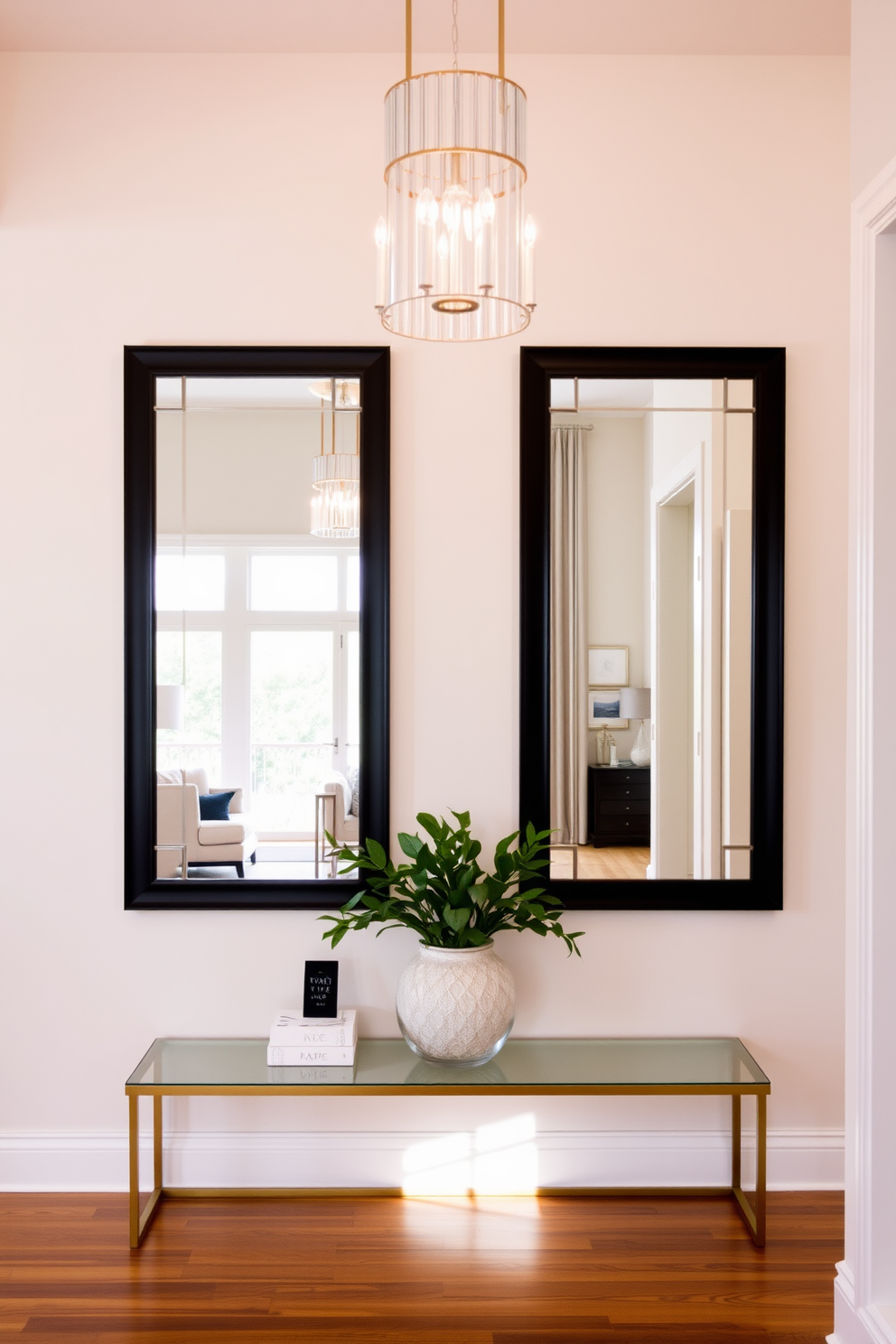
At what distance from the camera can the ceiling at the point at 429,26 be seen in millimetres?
2521

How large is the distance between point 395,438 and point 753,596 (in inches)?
41.9

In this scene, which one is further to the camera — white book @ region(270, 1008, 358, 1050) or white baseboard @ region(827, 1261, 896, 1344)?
white book @ region(270, 1008, 358, 1050)

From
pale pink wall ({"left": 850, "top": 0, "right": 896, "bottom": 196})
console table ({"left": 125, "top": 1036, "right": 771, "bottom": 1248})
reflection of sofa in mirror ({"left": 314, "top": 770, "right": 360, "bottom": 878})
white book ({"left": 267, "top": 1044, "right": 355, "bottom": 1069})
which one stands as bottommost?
console table ({"left": 125, "top": 1036, "right": 771, "bottom": 1248})

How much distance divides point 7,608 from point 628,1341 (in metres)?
2.32

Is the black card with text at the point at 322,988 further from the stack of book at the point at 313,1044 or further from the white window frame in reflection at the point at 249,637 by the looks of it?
the white window frame in reflection at the point at 249,637

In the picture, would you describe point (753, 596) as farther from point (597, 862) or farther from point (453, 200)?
point (453, 200)

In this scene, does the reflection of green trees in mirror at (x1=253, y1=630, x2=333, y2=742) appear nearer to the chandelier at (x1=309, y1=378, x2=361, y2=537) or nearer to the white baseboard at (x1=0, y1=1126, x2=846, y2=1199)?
the chandelier at (x1=309, y1=378, x2=361, y2=537)

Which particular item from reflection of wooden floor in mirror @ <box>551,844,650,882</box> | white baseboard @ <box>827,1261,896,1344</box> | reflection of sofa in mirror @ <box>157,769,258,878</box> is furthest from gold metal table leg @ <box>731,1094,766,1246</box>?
reflection of sofa in mirror @ <box>157,769,258,878</box>

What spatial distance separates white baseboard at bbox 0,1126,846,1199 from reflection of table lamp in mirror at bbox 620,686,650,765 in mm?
1037

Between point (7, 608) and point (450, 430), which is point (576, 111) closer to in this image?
point (450, 430)

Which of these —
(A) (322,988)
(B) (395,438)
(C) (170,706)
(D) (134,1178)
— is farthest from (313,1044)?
(B) (395,438)

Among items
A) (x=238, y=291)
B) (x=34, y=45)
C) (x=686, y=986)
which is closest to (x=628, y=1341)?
(x=686, y=986)

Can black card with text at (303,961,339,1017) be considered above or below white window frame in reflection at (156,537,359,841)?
below

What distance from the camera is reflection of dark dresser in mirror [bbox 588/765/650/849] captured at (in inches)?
107
